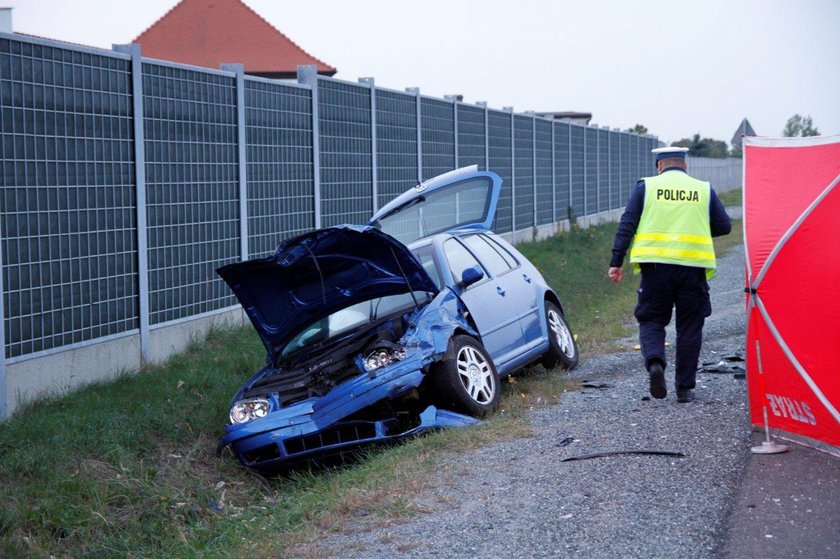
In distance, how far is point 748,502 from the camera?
587 cm

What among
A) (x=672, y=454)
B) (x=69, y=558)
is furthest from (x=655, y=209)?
(x=69, y=558)

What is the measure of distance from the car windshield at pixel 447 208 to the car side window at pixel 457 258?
17.5 inches

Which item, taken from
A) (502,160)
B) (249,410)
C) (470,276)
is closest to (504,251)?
(470,276)

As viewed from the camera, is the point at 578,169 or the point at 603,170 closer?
the point at 578,169

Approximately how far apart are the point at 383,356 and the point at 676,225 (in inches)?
88.7

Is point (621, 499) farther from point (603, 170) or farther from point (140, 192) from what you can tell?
point (603, 170)

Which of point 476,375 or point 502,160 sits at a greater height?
point 502,160

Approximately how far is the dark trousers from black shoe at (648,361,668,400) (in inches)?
2.2

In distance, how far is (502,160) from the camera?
24.5 meters

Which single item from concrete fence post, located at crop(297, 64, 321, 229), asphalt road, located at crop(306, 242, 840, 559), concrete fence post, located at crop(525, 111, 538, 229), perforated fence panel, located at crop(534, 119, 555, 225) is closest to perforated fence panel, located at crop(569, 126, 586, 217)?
perforated fence panel, located at crop(534, 119, 555, 225)

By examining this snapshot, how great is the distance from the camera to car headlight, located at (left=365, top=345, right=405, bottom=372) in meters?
8.19

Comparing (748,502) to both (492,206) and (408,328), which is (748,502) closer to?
(408,328)

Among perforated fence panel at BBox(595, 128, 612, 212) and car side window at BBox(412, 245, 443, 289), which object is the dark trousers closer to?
car side window at BBox(412, 245, 443, 289)

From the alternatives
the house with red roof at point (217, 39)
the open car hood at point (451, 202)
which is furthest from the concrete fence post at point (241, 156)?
the house with red roof at point (217, 39)
